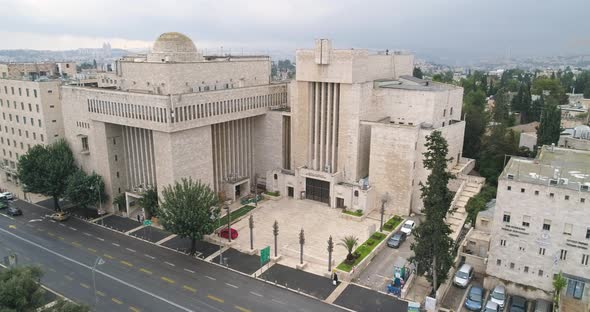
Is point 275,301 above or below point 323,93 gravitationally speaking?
below

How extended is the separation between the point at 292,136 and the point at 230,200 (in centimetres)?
1464

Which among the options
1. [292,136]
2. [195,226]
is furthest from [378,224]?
[195,226]

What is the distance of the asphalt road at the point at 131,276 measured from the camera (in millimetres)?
42219

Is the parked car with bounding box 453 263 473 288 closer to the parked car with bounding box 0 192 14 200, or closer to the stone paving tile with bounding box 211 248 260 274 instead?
the stone paving tile with bounding box 211 248 260 274

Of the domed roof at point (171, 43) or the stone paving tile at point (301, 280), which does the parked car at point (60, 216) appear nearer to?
the domed roof at point (171, 43)

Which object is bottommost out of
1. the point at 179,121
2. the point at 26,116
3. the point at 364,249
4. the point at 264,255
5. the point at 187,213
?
the point at 364,249

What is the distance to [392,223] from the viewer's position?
6034 centimetres

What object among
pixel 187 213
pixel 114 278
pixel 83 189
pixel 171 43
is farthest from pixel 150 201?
pixel 171 43

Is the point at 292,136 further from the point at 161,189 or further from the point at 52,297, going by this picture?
the point at 52,297

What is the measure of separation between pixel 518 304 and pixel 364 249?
17.4 metres

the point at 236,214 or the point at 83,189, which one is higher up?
the point at 83,189

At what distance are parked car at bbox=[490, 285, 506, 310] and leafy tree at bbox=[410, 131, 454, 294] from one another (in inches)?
213

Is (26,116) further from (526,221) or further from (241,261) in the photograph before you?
(526,221)

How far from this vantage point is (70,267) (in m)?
49.2
